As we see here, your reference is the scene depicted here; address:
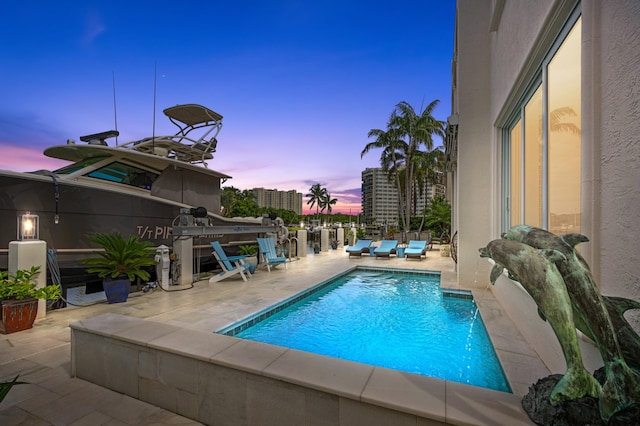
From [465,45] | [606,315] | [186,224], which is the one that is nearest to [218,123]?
[186,224]

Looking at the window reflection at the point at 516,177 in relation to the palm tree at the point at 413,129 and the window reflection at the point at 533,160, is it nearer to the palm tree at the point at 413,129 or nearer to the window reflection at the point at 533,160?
the window reflection at the point at 533,160

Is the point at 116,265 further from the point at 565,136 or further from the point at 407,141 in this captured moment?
the point at 407,141

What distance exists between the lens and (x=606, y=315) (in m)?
1.34

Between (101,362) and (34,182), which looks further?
(34,182)

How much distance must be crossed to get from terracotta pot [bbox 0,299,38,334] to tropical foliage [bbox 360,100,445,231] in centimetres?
2050

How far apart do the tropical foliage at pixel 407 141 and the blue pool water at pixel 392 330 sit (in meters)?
16.2

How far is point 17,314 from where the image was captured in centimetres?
418

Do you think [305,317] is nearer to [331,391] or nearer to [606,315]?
[331,391]

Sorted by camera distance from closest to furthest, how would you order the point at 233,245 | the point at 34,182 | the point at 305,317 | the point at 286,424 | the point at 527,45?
1. the point at 286,424
2. the point at 527,45
3. the point at 305,317
4. the point at 34,182
5. the point at 233,245

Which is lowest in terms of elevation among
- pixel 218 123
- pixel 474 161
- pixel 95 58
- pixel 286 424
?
pixel 286 424

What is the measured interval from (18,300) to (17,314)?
0.19 meters

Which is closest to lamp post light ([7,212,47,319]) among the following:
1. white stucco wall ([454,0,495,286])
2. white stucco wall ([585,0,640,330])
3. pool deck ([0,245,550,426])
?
pool deck ([0,245,550,426])

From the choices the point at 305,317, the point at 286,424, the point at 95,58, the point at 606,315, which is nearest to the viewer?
the point at 606,315

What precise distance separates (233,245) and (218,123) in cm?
464
